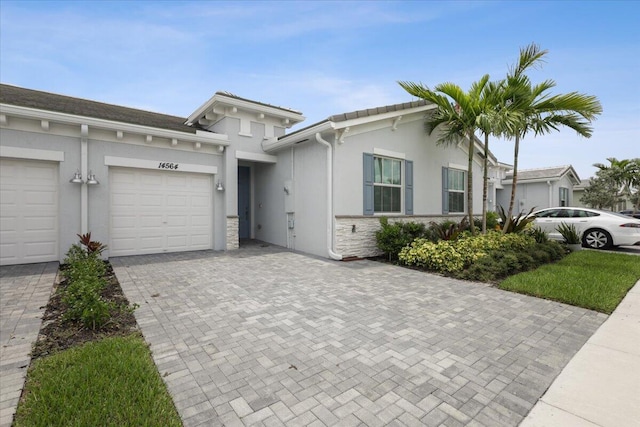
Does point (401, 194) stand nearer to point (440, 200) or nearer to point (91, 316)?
point (440, 200)

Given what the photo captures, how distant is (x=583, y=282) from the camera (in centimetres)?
589

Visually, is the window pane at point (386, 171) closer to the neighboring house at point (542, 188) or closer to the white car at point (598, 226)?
the white car at point (598, 226)

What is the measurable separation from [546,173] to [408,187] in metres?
14.9

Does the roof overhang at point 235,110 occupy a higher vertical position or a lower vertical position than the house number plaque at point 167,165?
higher

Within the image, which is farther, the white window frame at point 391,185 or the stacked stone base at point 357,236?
the white window frame at point 391,185

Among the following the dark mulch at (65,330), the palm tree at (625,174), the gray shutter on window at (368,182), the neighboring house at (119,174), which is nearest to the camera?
the dark mulch at (65,330)

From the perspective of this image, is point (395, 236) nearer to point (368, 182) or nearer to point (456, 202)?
point (368, 182)

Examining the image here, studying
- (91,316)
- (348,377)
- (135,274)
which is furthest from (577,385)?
(135,274)

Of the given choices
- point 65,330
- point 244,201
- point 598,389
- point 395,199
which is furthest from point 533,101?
point 65,330

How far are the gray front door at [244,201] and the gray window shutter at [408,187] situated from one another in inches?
248

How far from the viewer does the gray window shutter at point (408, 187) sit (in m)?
9.96

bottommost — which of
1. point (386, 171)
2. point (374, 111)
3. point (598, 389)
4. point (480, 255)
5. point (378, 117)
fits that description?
point (598, 389)

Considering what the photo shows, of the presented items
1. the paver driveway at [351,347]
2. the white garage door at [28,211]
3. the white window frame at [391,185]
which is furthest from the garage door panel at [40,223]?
the white window frame at [391,185]

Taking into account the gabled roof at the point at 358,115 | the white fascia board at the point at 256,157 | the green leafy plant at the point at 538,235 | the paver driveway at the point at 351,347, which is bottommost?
the paver driveway at the point at 351,347
